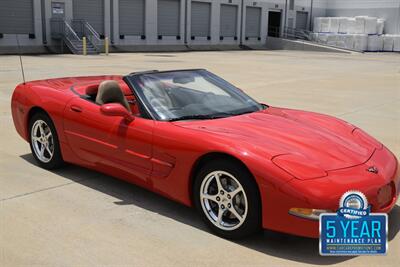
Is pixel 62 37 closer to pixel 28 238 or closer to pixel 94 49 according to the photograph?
pixel 94 49

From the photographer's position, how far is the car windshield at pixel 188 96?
424 cm

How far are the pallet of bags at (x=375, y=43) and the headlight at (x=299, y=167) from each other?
5119 cm

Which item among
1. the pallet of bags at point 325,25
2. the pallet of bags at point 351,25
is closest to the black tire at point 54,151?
the pallet of bags at point 351,25

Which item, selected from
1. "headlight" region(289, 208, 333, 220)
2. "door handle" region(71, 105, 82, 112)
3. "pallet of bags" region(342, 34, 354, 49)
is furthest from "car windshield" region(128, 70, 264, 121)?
"pallet of bags" region(342, 34, 354, 49)

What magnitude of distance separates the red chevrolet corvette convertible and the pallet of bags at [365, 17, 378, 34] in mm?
51908

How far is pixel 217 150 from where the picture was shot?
3506mm

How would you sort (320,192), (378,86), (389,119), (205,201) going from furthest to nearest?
(378,86), (389,119), (205,201), (320,192)

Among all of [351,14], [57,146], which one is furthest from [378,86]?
[351,14]

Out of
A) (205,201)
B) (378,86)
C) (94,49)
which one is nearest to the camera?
(205,201)

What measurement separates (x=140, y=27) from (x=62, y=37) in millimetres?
8728

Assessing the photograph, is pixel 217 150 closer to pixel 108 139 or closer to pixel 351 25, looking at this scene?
pixel 108 139

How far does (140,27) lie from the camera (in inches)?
1608

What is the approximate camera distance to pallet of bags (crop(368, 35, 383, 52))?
167ft

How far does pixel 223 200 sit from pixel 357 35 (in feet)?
167
